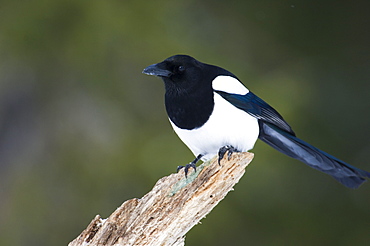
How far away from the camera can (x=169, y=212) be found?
87.7 inches

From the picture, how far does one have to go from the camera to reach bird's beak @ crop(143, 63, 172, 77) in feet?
8.46

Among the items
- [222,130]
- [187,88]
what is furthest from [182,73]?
[222,130]

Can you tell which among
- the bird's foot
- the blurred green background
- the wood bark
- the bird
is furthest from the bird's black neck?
the blurred green background

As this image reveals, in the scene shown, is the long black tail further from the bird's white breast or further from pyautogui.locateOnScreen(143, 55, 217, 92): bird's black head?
pyautogui.locateOnScreen(143, 55, 217, 92): bird's black head

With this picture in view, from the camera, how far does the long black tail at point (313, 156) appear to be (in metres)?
2.75

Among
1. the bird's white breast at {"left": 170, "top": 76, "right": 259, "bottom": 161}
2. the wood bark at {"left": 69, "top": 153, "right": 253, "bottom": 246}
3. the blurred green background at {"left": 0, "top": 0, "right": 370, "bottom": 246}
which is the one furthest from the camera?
the blurred green background at {"left": 0, "top": 0, "right": 370, "bottom": 246}

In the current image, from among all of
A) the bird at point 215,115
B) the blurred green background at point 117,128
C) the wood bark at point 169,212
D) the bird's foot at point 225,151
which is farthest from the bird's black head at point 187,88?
the blurred green background at point 117,128

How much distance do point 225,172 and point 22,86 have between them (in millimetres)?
2607

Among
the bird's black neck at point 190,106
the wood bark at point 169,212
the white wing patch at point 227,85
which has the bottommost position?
the wood bark at point 169,212

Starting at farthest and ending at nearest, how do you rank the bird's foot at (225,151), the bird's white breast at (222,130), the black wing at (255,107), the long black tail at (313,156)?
1. the long black tail at (313,156)
2. the black wing at (255,107)
3. the bird's white breast at (222,130)
4. the bird's foot at (225,151)

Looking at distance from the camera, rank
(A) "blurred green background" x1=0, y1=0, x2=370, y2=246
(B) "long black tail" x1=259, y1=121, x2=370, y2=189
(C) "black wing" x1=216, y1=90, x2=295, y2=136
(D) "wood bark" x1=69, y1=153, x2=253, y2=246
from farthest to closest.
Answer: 1. (A) "blurred green background" x1=0, y1=0, x2=370, y2=246
2. (B) "long black tail" x1=259, y1=121, x2=370, y2=189
3. (C) "black wing" x1=216, y1=90, x2=295, y2=136
4. (D) "wood bark" x1=69, y1=153, x2=253, y2=246

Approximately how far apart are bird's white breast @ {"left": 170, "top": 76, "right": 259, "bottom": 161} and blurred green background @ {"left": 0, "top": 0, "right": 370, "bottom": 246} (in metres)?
1.57

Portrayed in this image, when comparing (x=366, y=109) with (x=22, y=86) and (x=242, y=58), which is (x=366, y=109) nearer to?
(x=242, y=58)

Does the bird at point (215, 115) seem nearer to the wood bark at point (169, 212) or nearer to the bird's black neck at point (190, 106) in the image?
the bird's black neck at point (190, 106)
